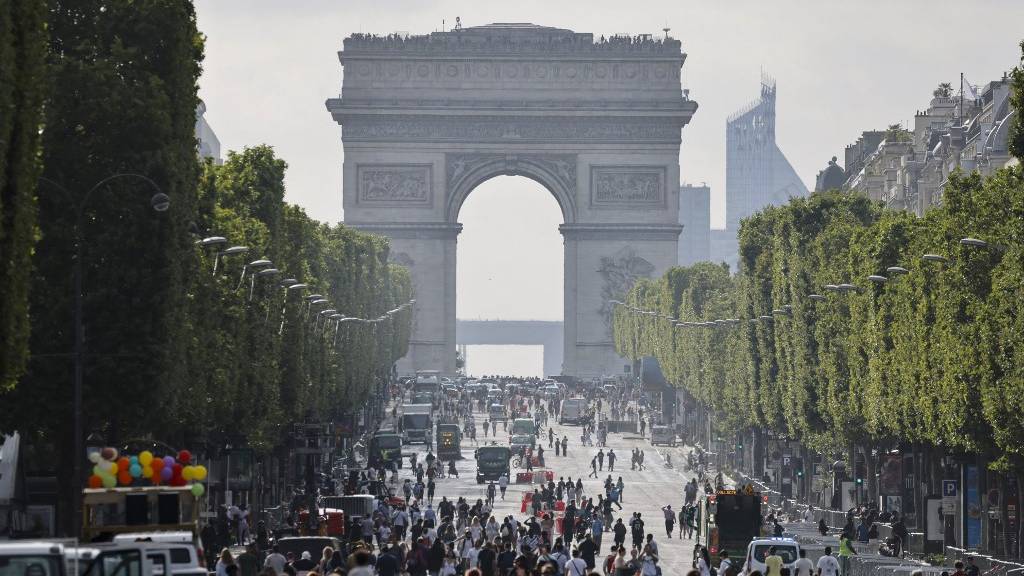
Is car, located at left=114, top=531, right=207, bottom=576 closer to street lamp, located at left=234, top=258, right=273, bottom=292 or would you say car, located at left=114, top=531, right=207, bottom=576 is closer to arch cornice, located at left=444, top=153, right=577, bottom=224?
street lamp, located at left=234, top=258, right=273, bottom=292

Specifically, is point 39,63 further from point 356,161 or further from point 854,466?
point 356,161

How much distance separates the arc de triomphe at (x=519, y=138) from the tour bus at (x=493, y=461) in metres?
79.1

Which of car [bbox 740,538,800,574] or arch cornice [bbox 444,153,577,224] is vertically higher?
arch cornice [bbox 444,153,577,224]

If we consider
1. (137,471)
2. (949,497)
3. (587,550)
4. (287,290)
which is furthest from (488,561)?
(287,290)

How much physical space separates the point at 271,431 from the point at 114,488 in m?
35.3

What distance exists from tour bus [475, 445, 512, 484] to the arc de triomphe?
260 ft

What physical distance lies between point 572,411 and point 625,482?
125ft

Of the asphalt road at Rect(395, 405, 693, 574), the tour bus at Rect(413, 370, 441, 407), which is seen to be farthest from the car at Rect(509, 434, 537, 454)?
the tour bus at Rect(413, 370, 441, 407)

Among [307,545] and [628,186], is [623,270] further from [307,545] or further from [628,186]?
A: [307,545]

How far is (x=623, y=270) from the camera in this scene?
178m

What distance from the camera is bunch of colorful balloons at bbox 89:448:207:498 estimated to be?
112 ft

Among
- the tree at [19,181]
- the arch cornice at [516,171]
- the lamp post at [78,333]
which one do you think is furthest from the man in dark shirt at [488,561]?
the arch cornice at [516,171]

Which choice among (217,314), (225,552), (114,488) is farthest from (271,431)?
(114,488)

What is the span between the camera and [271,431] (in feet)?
228
